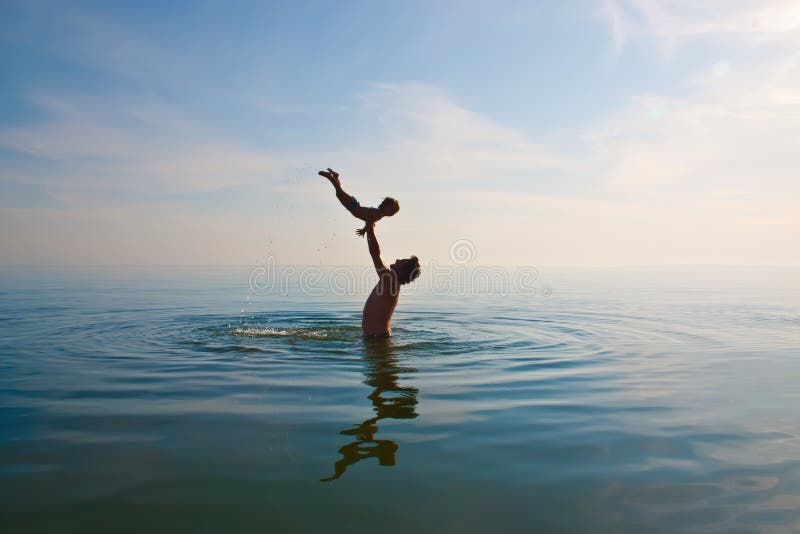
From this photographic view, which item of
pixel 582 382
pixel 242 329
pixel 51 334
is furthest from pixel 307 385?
pixel 51 334

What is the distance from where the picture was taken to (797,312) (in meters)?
20.2

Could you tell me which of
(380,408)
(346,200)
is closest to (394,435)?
(380,408)

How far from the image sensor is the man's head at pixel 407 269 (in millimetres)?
11711

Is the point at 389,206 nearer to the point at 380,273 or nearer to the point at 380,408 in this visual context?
the point at 380,273

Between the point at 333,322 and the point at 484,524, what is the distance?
12.9 metres

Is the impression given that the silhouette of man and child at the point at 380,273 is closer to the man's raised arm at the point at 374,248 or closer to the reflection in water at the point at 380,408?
the man's raised arm at the point at 374,248

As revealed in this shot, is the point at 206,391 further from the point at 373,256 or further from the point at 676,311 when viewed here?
the point at 676,311

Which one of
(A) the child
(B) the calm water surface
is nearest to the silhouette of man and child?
(A) the child

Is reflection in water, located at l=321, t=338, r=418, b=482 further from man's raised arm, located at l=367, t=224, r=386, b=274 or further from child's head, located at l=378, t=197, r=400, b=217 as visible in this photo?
child's head, located at l=378, t=197, r=400, b=217

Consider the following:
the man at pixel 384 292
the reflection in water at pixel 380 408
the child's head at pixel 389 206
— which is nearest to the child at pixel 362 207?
the child's head at pixel 389 206

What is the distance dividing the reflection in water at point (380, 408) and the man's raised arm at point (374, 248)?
172cm

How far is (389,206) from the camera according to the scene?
10.4m

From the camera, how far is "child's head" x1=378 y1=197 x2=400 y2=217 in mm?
10352

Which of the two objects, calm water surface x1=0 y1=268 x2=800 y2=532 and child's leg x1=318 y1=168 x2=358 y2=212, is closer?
calm water surface x1=0 y1=268 x2=800 y2=532
